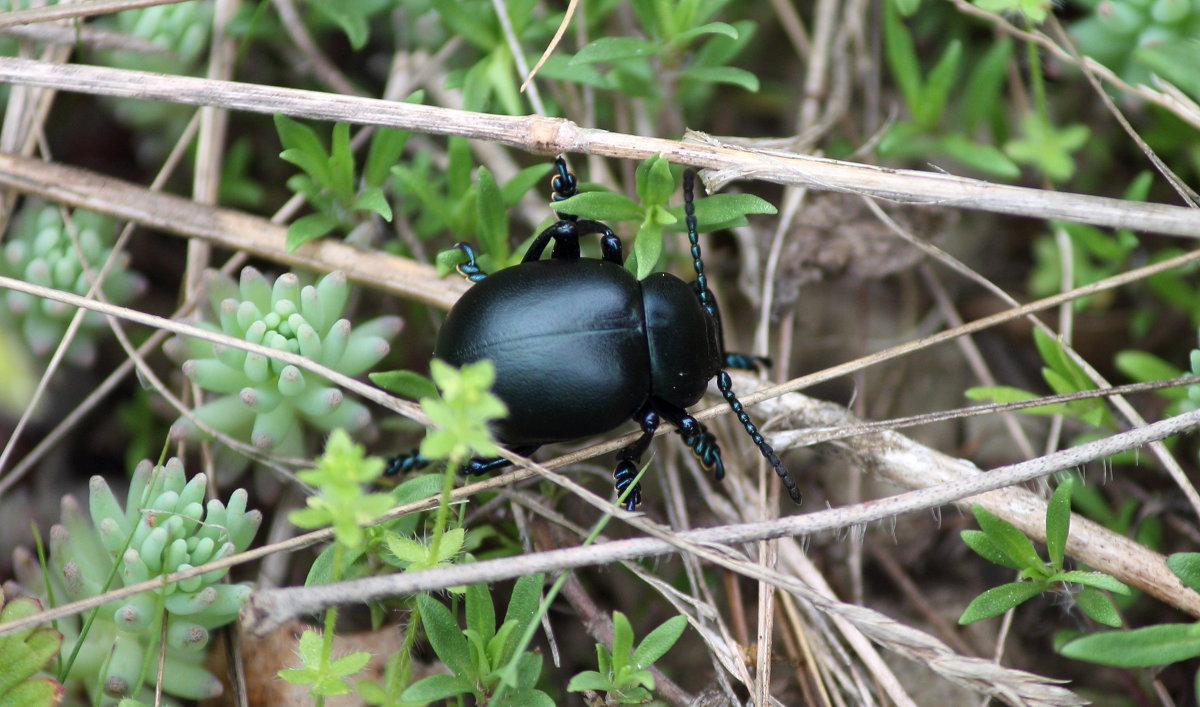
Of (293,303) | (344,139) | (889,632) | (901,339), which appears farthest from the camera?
(901,339)

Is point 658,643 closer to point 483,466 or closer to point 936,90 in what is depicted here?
point 483,466

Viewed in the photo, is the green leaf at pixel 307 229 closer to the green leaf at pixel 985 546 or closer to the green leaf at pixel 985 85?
the green leaf at pixel 985 546

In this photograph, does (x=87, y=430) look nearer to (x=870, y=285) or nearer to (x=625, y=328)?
(x=625, y=328)

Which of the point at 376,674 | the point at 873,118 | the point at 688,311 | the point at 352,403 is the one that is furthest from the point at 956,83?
the point at 376,674

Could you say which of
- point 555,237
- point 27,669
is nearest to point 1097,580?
point 555,237

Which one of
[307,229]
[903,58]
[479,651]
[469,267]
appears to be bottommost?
[479,651]

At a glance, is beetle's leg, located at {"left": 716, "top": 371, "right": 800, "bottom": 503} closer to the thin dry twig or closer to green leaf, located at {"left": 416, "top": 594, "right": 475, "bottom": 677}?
the thin dry twig

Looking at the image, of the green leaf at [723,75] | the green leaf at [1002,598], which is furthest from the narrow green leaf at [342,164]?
the green leaf at [1002,598]
